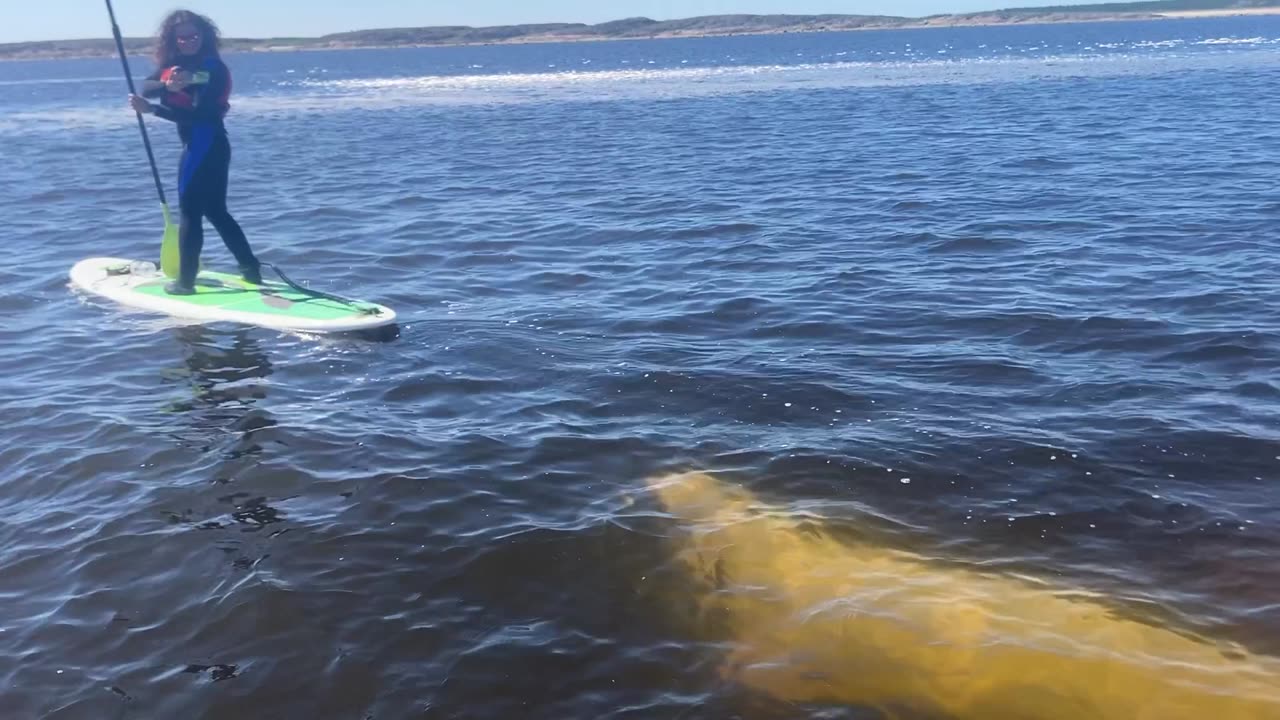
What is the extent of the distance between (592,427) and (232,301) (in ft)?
19.8

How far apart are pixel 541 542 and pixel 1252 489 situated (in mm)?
5483

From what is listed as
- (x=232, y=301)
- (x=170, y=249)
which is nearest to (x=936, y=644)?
(x=232, y=301)

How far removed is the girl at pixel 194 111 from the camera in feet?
37.0

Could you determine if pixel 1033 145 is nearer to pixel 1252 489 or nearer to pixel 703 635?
pixel 1252 489

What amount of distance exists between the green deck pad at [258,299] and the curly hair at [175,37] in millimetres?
2924

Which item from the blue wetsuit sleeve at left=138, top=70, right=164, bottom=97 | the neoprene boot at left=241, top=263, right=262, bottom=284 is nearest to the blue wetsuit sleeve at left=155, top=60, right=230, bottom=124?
the blue wetsuit sleeve at left=138, top=70, right=164, bottom=97

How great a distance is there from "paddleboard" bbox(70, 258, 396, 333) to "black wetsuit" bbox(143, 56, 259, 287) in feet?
1.93

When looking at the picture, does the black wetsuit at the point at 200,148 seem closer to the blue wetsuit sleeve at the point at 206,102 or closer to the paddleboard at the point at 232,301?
the blue wetsuit sleeve at the point at 206,102

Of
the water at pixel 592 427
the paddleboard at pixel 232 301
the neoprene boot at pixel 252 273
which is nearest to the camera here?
the water at pixel 592 427

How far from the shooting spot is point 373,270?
50.3 ft

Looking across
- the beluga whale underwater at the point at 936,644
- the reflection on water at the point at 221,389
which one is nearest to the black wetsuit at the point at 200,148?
the reflection on water at the point at 221,389

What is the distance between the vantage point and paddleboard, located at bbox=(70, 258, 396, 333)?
38.8ft

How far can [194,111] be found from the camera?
38.1 ft

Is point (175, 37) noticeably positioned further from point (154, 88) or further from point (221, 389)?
point (221, 389)
